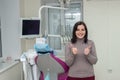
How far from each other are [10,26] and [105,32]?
1904mm

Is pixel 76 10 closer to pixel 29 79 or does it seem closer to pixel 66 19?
pixel 66 19

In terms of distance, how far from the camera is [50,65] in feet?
8.77

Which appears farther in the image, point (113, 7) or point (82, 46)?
point (113, 7)

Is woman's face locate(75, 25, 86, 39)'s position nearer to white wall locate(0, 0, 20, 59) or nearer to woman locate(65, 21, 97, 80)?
woman locate(65, 21, 97, 80)

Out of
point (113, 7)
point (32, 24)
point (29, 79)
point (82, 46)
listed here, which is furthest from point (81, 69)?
point (113, 7)

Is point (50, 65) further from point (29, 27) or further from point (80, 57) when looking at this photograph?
point (29, 27)

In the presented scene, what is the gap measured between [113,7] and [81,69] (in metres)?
2.09

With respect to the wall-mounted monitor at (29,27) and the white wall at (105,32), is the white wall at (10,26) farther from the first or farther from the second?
the white wall at (105,32)

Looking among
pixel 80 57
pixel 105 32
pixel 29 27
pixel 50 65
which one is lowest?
pixel 50 65

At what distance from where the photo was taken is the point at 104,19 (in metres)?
4.20

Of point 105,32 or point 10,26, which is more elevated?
point 10,26

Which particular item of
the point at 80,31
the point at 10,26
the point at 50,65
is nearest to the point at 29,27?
the point at 10,26

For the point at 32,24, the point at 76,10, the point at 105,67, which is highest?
the point at 76,10

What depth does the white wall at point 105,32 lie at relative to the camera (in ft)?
13.7
